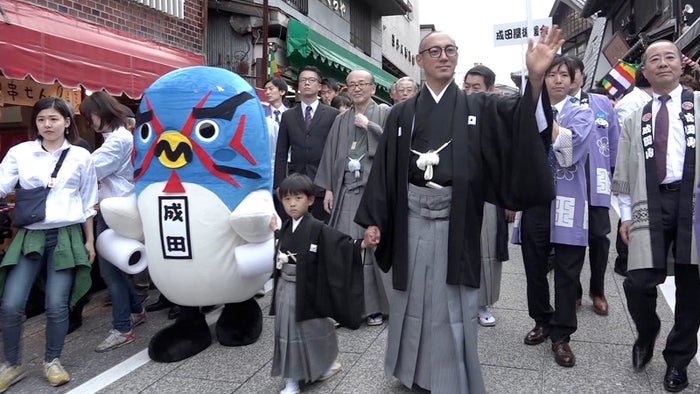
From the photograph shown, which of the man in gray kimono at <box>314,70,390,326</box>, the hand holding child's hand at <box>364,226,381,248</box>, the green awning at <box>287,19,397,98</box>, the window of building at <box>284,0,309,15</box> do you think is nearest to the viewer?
the hand holding child's hand at <box>364,226,381,248</box>

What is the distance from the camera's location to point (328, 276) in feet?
10.4

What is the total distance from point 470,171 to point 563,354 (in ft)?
4.93

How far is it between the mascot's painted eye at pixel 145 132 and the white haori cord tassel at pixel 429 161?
186 cm

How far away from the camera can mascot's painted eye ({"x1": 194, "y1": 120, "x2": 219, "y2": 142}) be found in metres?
3.55

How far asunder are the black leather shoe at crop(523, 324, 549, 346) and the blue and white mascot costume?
188cm

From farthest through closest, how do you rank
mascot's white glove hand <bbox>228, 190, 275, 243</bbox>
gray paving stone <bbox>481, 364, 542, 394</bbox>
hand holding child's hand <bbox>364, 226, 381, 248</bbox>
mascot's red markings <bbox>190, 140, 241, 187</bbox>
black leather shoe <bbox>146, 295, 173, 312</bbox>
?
1. black leather shoe <bbox>146, 295, 173, 312</bbox>
2. mascot's red markings <bbox>190, 140, 241, 187</bbox>
3. mascot's white glove hand <bbox>228, 190, 275, 243</bbox>
4. gray paving stone <bbox>481, 364, 542, 394</bbox>
5. hand holding child's hand <bbox>364, 226, 381, 248</bbox>

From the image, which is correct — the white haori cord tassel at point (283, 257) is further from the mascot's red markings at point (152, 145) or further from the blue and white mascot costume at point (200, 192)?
the mascot's red markings at point (152, 145)

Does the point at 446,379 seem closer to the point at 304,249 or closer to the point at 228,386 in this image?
the point at 304,249

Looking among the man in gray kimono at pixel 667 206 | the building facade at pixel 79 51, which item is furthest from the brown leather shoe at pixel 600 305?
the building facade at pixel 79 51

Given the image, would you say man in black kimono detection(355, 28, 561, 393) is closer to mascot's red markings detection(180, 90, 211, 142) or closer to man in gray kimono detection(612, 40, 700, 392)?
man in gray kimono detection(612, 40, 700, 392)

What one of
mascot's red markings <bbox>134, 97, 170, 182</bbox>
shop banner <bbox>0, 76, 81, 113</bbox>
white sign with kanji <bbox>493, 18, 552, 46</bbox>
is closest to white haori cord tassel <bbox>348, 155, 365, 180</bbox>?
mascot's red markings <bbox>134, 97, 170, 182</bbox>

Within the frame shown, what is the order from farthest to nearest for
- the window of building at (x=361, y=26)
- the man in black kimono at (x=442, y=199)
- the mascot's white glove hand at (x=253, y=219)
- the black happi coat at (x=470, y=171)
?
1. the window of building at (x=361, y=26)
2. the mascot's white glove hand at (x=253, y=219)
3. the man in black kimono at (x=442, y=199)
4. the black happi coat at (x=470, y=171)

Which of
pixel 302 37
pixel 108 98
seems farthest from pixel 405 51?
pixel 108 98

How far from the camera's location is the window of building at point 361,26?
57.3 ft
